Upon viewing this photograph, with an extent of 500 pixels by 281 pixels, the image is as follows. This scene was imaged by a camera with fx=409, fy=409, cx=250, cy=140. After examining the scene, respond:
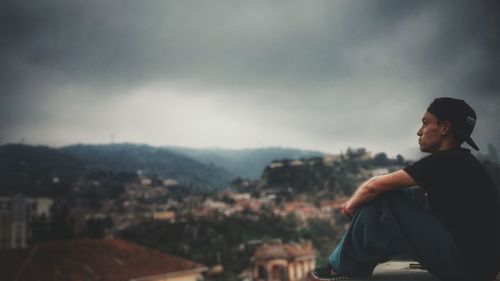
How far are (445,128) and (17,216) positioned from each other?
5158 centimetres

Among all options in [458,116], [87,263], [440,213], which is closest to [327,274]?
[440,213]

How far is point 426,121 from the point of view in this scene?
1688mm

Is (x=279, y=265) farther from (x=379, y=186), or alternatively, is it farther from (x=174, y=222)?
(x=379, y=186)

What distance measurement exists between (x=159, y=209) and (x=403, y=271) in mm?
58133

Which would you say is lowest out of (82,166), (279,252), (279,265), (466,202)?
(279,265)

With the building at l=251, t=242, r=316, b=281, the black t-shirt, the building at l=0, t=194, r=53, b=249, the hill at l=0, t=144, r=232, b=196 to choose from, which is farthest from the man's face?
the hill at l=0, t=144, r=232, b=196

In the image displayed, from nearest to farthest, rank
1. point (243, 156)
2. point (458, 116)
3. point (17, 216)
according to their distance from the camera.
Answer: point (458, 116) < point (17, 216) < point (243, 156)

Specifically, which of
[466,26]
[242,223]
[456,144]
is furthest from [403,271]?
[242,223]

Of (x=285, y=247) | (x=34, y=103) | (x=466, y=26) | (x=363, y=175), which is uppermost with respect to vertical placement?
(x=34, y=103)

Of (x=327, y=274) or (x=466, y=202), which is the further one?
(x=327, y=274)

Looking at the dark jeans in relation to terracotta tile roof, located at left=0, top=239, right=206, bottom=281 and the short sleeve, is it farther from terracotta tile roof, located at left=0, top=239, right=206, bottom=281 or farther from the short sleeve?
terracotta tile roof, located at left=0, top=239, right=206, bottom=281

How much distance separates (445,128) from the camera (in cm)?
164

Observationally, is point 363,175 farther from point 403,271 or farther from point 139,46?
point 403,271

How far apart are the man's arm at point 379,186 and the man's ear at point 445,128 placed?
29 cm
